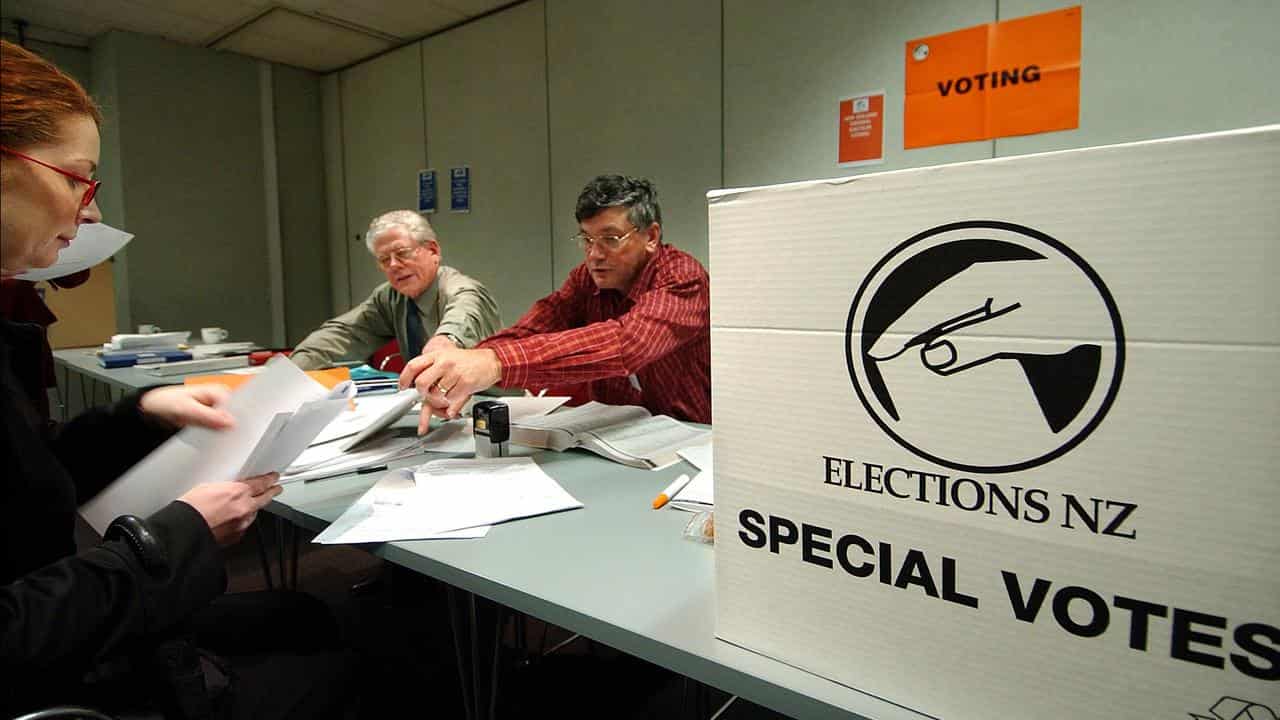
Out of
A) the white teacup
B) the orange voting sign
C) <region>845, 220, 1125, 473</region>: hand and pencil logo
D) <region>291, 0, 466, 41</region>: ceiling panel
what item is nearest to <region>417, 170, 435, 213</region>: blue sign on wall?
<region>291, 0, 466, 41</region>: ceiling panel

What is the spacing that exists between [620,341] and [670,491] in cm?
45

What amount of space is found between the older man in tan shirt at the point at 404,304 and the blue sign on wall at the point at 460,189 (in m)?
1.57

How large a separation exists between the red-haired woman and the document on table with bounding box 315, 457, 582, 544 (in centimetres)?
15

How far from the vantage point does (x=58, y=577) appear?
685 mm

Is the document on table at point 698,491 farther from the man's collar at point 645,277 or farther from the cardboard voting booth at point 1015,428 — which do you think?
the man's collar at point 645,277

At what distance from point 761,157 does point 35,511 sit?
2757 millimetres

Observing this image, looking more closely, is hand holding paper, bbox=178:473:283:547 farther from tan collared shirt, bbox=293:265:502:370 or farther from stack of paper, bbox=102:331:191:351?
stack of paper, bbox=102:331:191:351

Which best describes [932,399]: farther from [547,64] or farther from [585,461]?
[547,64]

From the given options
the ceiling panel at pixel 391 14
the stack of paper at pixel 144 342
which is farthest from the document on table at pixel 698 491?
the ceiling panel at pixel 391 14

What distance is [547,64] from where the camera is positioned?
3.67m

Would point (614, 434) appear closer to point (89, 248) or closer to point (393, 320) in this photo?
point (89, 248)

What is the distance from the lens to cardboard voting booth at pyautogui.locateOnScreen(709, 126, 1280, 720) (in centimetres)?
38

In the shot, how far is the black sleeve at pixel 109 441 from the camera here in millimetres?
1024

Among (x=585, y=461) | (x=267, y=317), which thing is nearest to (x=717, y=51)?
(x=585, y=461)
